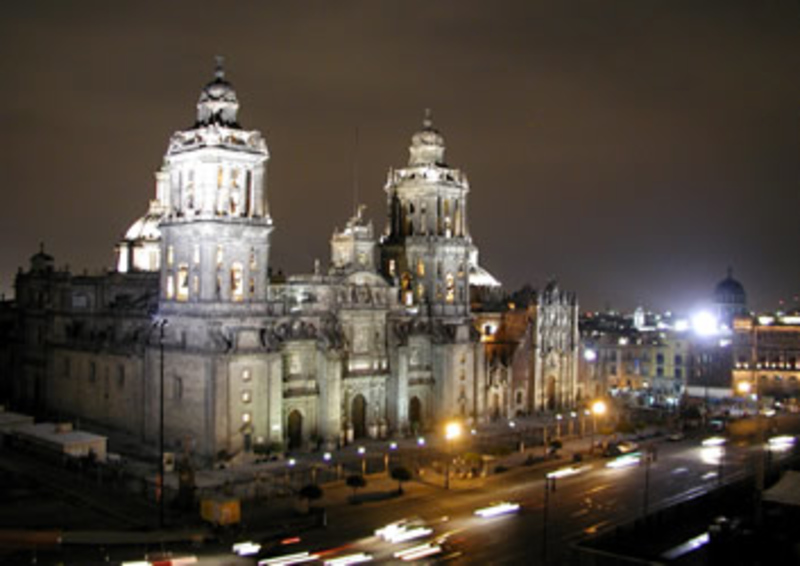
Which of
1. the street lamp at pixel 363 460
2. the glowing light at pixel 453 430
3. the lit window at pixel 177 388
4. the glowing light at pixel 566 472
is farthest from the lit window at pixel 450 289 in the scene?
the lit window at pixel 177 388

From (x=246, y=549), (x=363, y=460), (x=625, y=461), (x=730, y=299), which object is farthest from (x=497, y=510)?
(x=730, y=299)

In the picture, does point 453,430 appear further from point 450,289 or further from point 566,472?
point 450,289

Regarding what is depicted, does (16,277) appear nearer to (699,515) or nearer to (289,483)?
(289,483)

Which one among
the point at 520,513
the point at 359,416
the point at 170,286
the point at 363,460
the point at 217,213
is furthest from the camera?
the point at 359,416

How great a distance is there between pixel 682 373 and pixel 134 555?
11050 cm

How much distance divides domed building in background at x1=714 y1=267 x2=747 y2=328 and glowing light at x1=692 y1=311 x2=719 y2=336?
3.43 m

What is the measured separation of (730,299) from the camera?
519 feet

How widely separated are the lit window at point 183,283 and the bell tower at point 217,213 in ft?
0.28

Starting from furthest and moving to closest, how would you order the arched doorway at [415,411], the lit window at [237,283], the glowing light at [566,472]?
the arched doorway at [415,411] → the lit window at [237,283] → the glowing light at [566,472]

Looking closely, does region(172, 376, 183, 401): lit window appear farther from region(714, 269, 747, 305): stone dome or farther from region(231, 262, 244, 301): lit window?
region(714, 269, 747, 305): stone dome

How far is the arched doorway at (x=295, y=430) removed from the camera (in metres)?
83.1

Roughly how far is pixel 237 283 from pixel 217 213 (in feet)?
20.2

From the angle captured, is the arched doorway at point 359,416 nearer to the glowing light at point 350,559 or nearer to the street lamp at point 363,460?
the street lamp at point 363,460

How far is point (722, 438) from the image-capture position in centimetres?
9419
